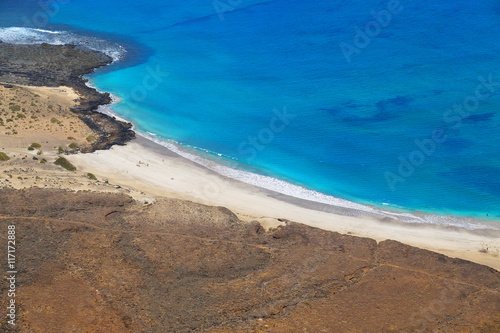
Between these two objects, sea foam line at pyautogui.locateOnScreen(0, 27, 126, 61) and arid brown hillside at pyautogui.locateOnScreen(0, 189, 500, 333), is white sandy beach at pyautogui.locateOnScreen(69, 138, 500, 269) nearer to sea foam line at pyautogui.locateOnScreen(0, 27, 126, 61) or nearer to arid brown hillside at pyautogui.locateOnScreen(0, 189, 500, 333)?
arid brown hillside at pyautogui.locateOnScreen(0, 189, 500, 333)

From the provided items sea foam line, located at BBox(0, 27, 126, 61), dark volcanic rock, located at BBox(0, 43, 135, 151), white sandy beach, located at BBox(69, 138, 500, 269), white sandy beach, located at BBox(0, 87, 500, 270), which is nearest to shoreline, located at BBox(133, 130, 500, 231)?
white sandy beach, located at BBox(0, 87, 500, 270)

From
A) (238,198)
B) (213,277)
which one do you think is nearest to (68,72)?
(238,198)

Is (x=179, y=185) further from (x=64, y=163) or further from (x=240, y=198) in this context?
(x=64, y=163)

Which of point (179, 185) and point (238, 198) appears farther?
point (179, 185)

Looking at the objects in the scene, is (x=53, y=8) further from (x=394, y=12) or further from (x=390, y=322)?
(x=390, y=322)

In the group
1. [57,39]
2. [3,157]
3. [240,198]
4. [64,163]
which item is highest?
[3,157]
